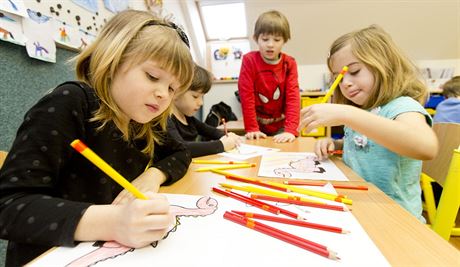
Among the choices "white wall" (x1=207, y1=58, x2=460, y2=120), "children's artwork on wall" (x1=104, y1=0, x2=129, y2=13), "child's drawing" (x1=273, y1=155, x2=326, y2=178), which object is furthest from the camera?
"white wall" (x1=207, y1=58, x2=460, y2=120)

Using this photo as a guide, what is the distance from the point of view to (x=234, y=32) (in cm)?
287

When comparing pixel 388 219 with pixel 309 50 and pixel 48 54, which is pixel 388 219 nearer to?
pixel 48 54

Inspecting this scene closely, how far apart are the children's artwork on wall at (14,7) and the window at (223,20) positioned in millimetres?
2093

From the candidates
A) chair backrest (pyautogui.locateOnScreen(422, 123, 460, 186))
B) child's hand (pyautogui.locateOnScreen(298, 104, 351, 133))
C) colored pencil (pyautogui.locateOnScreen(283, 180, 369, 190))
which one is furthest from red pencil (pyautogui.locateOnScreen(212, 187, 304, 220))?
chair backrest (pyautogui.locateOnScreen(422, 123, 460, 186))

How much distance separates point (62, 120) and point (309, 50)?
275cm

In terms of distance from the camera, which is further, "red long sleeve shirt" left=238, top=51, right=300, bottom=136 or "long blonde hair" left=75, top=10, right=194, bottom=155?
"red long sleeve shirt" left=238, top=51, right=300, bottom=136

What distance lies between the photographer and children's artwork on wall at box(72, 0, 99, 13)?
3.26 feet

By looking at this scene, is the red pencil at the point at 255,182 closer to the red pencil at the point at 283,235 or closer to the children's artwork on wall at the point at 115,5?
the red pencil at the point at 283,235

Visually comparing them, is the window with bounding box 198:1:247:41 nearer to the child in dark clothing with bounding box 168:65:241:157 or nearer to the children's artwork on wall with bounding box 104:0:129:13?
the children's artwork on wall with bounding box 104:0:129:13

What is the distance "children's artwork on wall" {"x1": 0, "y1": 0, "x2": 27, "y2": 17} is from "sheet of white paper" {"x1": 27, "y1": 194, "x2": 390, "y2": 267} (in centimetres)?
70

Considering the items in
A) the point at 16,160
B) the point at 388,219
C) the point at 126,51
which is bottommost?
the point at 388,219

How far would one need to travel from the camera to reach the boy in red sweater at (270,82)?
1.35 metres

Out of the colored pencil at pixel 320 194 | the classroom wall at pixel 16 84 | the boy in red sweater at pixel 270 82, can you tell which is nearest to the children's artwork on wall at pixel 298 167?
the colored pencil at pixel 320 194

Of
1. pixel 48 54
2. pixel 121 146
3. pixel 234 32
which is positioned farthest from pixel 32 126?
pixel 234 32
